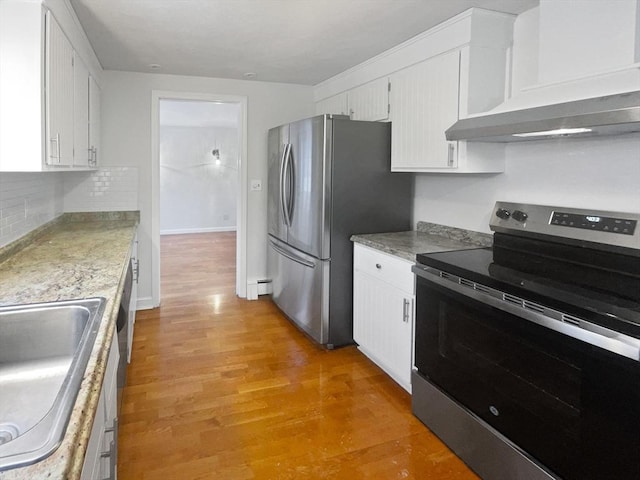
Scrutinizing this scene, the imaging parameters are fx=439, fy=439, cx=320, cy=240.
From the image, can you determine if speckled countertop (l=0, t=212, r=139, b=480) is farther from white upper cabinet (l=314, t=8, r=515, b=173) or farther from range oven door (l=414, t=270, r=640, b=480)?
white upper cabinet (l=314, t=8, r=515, b=173)

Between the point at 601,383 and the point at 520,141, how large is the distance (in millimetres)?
1442

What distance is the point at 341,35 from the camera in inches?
111

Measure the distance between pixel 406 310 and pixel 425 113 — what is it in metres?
1.21

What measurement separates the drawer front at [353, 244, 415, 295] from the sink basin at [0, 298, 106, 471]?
155cm

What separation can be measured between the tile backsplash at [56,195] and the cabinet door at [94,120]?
317 millimetres

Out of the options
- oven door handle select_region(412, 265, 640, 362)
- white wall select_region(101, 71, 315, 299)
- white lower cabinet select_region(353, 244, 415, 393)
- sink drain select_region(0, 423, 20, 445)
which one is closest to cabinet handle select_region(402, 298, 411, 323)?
white lower cabinet select_region(353, 244, 415, 393)

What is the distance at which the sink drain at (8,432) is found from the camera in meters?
1.06

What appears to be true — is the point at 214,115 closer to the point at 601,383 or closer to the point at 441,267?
the point at 441,267

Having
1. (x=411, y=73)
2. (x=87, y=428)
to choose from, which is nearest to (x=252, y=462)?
(x=87, y=428)

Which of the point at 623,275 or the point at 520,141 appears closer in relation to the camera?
the point at 623,275

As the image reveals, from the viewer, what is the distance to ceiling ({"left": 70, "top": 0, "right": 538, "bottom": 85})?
7.68 ft

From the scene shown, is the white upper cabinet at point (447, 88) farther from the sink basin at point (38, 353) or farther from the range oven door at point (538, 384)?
the sink basin at point (38, 353)

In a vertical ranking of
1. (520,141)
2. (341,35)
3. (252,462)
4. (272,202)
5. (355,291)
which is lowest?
(252,462)

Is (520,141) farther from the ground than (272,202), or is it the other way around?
(520,141)
